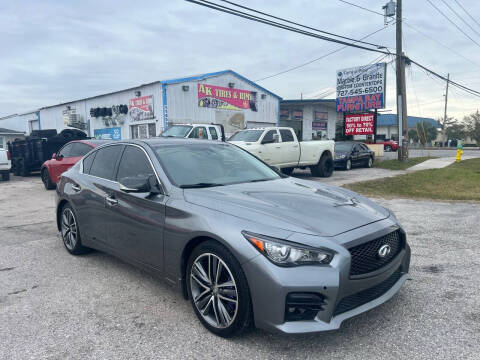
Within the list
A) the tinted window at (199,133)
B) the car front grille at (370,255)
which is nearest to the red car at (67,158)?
the tinted window at (199,133)

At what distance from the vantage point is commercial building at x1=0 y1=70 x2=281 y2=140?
20.8 meters

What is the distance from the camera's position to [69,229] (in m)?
5.12

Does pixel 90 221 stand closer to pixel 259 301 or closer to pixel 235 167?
pixel 235 167

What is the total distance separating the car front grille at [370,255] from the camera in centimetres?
270

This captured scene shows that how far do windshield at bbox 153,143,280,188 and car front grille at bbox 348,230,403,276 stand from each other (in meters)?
1.46

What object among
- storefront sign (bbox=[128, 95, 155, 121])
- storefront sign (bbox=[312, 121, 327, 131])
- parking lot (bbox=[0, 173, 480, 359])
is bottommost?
parking lot (bbox=[0, 173, 480, 359])

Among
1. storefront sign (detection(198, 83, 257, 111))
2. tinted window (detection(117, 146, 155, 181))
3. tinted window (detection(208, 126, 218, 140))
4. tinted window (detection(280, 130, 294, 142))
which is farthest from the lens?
storefront sign (detection(198, 83, 257, 111))

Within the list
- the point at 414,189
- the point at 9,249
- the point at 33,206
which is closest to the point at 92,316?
the point at 9,249

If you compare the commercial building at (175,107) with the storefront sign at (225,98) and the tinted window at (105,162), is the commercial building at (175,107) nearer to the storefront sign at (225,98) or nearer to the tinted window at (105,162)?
the storefront sign at (225,98)

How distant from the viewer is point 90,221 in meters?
4.53

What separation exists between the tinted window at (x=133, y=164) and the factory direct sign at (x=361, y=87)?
22.3 meters

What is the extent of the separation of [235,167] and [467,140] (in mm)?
87786

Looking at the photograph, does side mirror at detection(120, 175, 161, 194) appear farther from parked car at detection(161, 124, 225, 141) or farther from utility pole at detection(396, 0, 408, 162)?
utility pole at detection(396, 0, 408, 162)

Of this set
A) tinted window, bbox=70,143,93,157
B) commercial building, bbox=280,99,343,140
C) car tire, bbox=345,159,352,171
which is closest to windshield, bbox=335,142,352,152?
car tire, bbox=345,159,352,171
